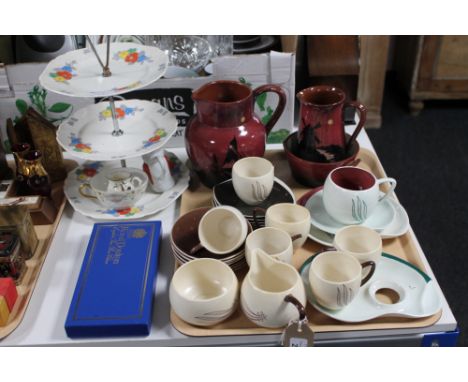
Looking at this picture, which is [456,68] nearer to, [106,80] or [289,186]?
[289,186]

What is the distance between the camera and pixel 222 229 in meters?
0.98

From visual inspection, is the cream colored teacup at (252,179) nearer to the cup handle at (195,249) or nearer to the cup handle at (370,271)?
the cup handle at (195,249)

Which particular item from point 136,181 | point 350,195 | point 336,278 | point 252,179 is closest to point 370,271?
point 336,278

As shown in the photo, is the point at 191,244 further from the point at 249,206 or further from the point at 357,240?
the point at 357,240

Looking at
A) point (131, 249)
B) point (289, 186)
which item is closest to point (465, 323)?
point (289, 186)

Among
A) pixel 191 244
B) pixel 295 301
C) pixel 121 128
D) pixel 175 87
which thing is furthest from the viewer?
pixel 175 87

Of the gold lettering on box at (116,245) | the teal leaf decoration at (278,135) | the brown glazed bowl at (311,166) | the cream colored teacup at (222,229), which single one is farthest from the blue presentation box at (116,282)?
the teal leaf decoration at (278,135)

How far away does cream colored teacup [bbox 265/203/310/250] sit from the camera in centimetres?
92

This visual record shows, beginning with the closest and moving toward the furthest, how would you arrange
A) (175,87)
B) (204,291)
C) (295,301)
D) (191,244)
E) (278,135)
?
1. (295,301)
2. (204,291)
3. (191,244)
4. (175,87)
5. (278,135)

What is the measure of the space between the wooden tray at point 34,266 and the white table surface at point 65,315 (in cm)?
1

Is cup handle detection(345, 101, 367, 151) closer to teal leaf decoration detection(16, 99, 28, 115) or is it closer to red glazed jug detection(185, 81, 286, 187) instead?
red glazed jug detection(185, 81, 286, 187)

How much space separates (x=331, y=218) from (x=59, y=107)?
72 centimetres

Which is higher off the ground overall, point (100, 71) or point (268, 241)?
point (100, 71)

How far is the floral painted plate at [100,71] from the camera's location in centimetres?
94
